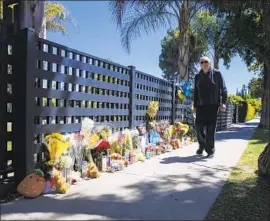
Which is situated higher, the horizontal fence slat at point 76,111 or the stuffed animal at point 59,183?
the horizontal fence slat at point 76,111

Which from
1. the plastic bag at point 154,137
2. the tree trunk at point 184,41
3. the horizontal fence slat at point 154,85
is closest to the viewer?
the plastic bag at point 154,137

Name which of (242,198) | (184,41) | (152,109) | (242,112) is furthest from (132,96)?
(242,112)

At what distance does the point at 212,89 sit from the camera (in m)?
7.65

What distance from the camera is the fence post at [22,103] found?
4.75 m

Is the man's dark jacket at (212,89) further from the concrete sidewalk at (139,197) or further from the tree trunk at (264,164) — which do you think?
the tree trunk at (264,164)

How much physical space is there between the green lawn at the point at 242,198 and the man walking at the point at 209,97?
125 cm

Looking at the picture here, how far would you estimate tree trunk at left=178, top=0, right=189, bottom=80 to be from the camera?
12.6 m

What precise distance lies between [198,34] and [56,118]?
461 inches

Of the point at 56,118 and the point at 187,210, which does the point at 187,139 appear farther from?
the point at 187,210

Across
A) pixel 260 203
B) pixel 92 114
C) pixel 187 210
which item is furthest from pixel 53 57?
pixel 260 203

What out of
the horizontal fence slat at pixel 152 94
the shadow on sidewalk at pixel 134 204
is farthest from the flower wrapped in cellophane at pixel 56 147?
the horizontal fence slat at pixel 152 94

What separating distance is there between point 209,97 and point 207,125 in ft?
1.92

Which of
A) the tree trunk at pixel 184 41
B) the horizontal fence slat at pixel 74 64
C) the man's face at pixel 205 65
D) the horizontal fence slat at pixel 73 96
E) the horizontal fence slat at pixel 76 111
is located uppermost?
the tree trunk at pixel 184 41

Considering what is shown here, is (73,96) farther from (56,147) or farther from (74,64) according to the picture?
(56,147)
